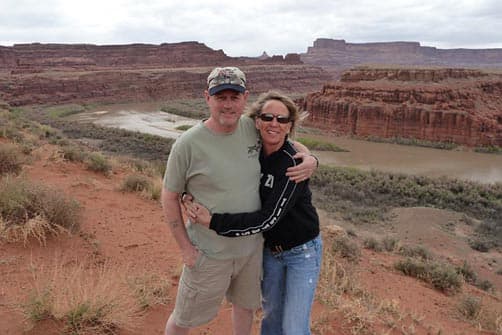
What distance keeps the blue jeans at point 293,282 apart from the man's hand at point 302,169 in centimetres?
44

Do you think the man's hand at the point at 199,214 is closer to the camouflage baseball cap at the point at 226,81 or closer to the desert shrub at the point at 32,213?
the camouflage baseball cap at the point at 226,81

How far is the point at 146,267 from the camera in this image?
15.6 feet

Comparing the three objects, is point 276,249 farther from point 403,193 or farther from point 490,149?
point 490,149

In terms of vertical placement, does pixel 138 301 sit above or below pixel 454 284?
above

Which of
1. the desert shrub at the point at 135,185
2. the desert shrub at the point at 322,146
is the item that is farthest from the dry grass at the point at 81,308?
the desert shrub at the point at 322,146

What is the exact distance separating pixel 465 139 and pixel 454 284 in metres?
25.5

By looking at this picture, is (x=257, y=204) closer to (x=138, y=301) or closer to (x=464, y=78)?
(x=138, y=301)

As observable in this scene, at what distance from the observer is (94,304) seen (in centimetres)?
294

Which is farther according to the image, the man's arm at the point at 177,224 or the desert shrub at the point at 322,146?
the desert shrub at the point at 322,146

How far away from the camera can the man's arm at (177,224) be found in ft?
7.81

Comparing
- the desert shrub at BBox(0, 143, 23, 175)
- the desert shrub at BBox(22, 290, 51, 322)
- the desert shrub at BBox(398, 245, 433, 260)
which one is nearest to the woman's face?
the desert shrub at BBox(22, 290, 51, 322)

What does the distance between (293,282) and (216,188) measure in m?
0.77

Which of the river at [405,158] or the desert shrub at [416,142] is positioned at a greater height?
the desert shrub at [416,142]

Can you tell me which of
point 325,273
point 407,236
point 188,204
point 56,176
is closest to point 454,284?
point 325,273
